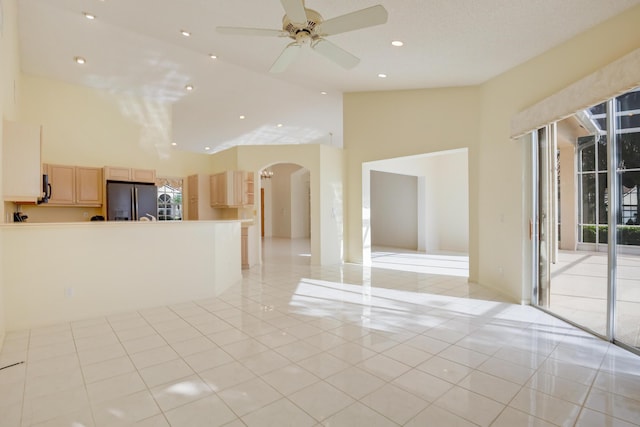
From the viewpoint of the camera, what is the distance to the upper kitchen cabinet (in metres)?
3.31

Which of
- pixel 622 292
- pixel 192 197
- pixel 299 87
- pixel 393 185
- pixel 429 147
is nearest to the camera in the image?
pixel 622 292

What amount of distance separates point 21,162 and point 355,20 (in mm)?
3584

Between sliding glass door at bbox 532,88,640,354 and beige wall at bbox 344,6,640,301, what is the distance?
304mm

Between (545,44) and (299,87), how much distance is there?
A: 4.39m

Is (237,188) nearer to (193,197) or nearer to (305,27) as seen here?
(193,197)

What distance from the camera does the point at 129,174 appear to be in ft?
23.4

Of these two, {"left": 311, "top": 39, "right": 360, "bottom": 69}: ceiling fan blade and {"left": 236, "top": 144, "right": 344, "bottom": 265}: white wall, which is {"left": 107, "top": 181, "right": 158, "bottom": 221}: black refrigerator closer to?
{"left": 236, "top": 144, "right": 344, "bottom": 265}: white wall

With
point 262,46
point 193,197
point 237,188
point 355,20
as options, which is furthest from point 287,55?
point 193,197

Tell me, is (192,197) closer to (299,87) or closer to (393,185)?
(299,87)

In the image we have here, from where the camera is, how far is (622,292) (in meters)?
3.21

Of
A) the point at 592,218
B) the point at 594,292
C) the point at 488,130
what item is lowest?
the point at 594,292

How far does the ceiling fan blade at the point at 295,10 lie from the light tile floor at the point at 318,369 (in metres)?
2.90

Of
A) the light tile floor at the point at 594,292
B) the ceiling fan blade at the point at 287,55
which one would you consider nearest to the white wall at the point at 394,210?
the light tile floor at the point at 594,292

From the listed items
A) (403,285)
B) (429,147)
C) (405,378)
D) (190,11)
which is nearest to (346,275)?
(403,285)
